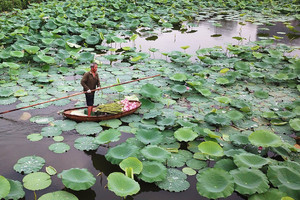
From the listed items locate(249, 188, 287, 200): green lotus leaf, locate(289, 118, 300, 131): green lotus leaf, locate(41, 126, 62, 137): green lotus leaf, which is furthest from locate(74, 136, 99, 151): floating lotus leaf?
locate(289, 118, 300, 131): green lotus leaf

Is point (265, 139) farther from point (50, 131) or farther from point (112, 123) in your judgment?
point (50, 131)

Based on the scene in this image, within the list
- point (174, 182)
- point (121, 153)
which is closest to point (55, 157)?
point (121, 153)

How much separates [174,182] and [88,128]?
2126mm

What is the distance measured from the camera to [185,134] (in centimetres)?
492

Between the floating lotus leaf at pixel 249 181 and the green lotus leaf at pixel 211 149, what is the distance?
1.47ft

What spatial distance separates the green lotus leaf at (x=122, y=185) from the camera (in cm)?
350

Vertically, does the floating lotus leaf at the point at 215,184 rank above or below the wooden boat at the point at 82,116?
below

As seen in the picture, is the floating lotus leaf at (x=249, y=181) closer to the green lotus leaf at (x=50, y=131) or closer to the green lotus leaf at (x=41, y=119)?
the green lotus leaf at (x=50, y=131)

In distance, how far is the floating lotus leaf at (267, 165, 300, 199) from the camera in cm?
364

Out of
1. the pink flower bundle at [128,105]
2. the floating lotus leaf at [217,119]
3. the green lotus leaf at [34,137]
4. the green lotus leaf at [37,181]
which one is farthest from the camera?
the pink flower bundle at [128,105]

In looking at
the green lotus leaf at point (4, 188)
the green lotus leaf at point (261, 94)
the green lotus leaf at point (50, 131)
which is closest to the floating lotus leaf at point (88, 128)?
the green lotus leaf at point (50, 131)

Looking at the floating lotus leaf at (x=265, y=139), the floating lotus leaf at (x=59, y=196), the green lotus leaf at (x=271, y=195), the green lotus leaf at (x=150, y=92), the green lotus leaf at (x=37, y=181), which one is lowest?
the green lotus leaf at (x=271, y=195)

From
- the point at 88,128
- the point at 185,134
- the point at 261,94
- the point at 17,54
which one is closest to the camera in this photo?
the point at 185,134

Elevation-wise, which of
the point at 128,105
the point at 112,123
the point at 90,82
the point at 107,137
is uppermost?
the point at 90,82
